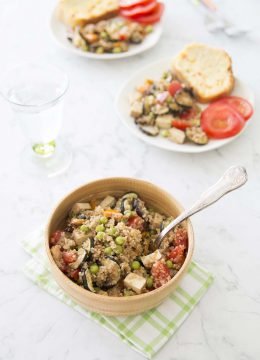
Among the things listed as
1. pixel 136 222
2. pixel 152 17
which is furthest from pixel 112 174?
pixel 152 17

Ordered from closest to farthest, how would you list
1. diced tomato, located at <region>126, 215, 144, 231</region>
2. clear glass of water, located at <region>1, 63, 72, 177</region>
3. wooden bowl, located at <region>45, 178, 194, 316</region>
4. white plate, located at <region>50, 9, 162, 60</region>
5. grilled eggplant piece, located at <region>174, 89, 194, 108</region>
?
wooden bowl, located at <region>45, 178, 194, 316</region> → diced tomato, located at <region>126, 215, 144, 231</region> → clear glass of water, located at <region>1, 63, 72, 177</region> → grilled eggplant piece, located at <region>174, 89, 194, 108</region> → white plate, located at <region>50, 9, 162, 60</region>

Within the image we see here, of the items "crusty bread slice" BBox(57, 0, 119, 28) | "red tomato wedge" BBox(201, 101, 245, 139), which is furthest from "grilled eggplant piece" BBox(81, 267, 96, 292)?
"crusty bread slice" BBox(57, 0, 119, 28)

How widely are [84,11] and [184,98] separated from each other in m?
0.86

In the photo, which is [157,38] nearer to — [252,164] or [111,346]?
[252,164]

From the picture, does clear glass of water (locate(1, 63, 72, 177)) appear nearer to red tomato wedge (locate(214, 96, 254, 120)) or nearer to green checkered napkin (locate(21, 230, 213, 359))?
green checkered napkin (locate(21, 230, 213, 359))

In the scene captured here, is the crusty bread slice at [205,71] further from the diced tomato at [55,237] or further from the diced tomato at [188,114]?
the diced tomato at [55,237]

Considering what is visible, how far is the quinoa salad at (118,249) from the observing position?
152cm

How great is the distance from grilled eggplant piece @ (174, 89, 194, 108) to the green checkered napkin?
827 millimetres

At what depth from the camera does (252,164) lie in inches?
83.7

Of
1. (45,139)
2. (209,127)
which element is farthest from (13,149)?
(209,127)

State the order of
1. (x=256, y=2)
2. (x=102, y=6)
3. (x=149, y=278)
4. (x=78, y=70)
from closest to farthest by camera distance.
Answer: (x=149, y=278) → (x=78, y=70) → (x=102, y=6) → (x=256, y=2)

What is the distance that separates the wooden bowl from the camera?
1.43m

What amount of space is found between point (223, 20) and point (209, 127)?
956 mm

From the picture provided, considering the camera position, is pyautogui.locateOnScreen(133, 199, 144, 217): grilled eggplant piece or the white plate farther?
the white plate
